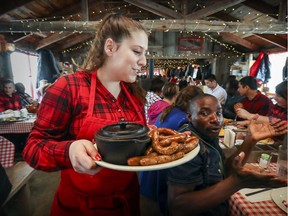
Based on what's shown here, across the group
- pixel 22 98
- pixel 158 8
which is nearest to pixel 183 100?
pixel 158 8

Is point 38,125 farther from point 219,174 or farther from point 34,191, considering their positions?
point 34,191

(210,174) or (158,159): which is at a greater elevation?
(158,159)

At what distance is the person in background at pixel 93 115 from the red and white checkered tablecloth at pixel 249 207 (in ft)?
2.12

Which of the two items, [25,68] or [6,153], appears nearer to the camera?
[6,153]

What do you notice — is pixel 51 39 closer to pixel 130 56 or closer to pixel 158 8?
pixel 158 8

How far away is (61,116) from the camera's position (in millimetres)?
930

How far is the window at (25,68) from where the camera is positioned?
5930 mm

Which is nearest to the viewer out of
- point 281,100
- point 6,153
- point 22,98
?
point 281,100

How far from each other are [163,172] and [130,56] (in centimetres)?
113

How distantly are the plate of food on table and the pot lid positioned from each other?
8 cm

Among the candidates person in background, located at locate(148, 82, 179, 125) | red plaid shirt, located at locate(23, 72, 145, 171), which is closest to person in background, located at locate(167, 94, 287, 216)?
red plaid shirt, located at locate(23, 72, 145, 171)

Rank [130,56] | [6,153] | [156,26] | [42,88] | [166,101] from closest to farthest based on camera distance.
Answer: [130,56]
[6,153]
[166,101]
[156,26]
[42,88]

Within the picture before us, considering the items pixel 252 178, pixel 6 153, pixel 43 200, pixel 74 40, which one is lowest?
pixel 43 200

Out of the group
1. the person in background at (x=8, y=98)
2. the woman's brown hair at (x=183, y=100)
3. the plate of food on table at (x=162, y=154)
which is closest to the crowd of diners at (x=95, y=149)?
the plate of food on table at (x=162, y=154)
